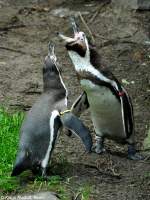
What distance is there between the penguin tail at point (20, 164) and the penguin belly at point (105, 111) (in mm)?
712

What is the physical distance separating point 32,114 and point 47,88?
10.8 inches

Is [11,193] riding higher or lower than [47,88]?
lower

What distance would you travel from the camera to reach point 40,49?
800 cm

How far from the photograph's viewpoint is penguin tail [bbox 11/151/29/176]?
4895mm

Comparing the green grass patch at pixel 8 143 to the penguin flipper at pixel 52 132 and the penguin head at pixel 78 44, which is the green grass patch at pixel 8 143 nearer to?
the penguin flipper at pixel 52 132

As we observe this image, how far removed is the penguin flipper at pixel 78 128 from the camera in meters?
4.83

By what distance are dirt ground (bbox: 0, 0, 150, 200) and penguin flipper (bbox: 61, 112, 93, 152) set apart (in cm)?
36

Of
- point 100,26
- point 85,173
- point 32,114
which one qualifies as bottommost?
point 100,26

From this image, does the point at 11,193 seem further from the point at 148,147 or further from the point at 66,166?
the point at 148,147

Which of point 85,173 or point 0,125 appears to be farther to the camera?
point 0,125

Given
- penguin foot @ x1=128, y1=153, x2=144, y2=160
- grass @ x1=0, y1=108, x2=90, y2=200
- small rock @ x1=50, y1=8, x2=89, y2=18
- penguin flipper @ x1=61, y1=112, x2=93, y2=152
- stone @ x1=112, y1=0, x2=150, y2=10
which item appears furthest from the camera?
small rock @ x1=50, y1=8, x2=89, y2=18

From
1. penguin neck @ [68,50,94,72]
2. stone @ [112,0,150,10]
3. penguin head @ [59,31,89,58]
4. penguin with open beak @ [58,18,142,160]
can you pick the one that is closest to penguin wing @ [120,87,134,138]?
penguin with open beak @ [58,18,142,160]

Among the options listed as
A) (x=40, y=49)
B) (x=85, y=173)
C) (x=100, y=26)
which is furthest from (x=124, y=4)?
(x=85, y=173)

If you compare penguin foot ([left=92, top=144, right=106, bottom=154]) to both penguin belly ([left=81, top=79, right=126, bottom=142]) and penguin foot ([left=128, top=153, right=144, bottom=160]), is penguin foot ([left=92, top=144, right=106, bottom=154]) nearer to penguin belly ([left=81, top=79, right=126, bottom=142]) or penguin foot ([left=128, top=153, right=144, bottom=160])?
penguin belly ([left=81, top=79, right=126, bottom=142])
